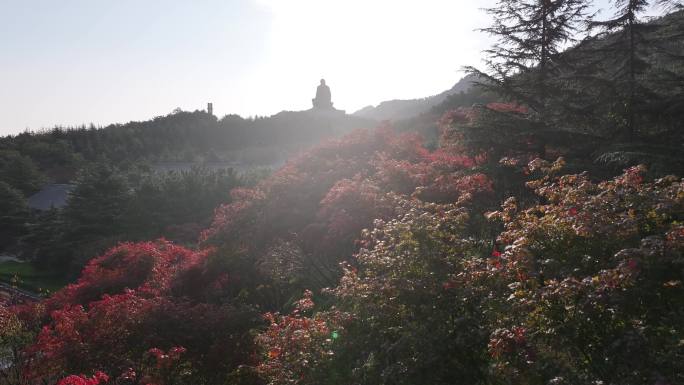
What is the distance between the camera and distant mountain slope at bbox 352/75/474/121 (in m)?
95.3

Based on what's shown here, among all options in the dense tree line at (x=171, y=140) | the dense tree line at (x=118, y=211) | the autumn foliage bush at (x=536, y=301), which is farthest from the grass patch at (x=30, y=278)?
the autumn foliage bush at (x=536, y=301)

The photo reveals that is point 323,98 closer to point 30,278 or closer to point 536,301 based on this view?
point 30,278

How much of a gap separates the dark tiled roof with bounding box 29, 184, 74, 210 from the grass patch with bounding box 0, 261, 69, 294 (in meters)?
16.7

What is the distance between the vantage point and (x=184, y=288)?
524 inches

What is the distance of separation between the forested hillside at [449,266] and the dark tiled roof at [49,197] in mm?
39202

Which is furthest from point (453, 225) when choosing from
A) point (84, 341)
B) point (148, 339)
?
point (84, 341)

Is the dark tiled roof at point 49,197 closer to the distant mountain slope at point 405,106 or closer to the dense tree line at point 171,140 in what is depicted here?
the dense tree line at point 171,140

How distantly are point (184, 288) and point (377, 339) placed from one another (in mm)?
8047

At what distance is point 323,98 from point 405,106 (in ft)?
81.6

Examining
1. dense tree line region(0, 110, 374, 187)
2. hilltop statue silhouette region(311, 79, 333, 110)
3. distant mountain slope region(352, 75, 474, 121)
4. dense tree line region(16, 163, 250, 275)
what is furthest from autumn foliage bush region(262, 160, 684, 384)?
distant mountain slope region(352, 75, 474, 121)

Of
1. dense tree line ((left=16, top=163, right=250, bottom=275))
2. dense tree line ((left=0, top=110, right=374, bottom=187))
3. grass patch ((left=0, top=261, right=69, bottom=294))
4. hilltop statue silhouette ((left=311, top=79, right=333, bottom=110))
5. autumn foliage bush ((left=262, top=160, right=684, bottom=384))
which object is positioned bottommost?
grass patch ((left=0, top=261, right=69, bottom=294))

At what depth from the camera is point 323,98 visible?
293 ft

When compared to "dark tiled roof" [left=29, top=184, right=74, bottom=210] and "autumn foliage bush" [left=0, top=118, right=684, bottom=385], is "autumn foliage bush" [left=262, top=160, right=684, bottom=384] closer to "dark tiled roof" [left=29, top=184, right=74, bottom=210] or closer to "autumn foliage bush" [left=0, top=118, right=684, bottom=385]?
"autumn foliage bush" [left=0, top=118, right=684, bottom=385]

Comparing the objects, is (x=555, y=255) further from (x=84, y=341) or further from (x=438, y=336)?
(x=84, y=341)
